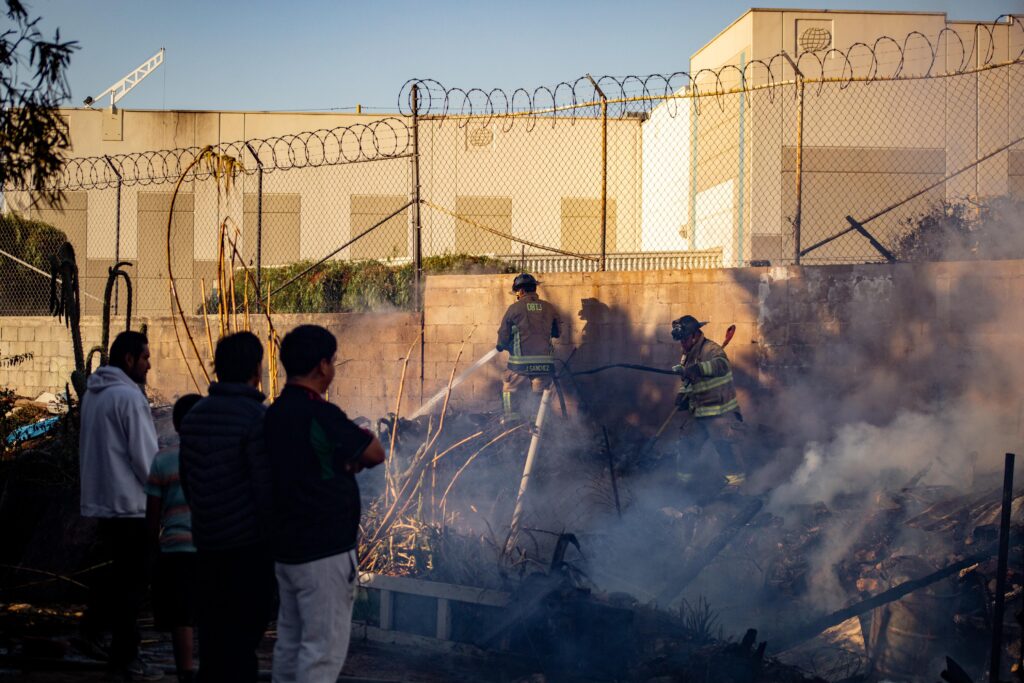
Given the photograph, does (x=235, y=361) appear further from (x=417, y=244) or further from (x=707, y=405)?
(x=417, y=244)

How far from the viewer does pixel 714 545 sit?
5945mm

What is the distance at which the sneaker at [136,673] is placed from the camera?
4543 millimetres

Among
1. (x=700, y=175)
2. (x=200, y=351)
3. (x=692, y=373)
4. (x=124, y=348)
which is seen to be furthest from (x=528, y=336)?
(x=700, y=175)

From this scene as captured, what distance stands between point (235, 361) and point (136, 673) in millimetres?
1929

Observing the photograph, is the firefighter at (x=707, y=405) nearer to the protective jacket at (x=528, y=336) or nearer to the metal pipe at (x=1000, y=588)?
the protective jacket at (x=528, y=336)

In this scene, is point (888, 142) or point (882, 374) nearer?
point (882, 374)

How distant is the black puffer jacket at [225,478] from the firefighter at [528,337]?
4931 millimetres

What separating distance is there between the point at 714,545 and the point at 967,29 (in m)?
21.9

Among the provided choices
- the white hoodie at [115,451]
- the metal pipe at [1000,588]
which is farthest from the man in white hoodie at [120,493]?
the metal pipe at [1000,588]

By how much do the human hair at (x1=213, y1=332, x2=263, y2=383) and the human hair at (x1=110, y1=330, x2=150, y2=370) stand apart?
1.19 meters

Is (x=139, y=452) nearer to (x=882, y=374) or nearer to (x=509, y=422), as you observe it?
(x=509, y=422)

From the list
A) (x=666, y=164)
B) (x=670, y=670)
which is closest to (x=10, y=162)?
(x=670, y=670)

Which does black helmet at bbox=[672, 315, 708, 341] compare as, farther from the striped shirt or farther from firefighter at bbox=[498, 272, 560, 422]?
the striped shirt

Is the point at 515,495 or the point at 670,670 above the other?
the point at 515,495
